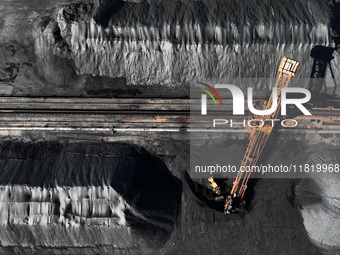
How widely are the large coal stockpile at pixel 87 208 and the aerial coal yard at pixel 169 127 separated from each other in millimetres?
84

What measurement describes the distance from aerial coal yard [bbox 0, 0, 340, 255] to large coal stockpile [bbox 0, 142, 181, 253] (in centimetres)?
8

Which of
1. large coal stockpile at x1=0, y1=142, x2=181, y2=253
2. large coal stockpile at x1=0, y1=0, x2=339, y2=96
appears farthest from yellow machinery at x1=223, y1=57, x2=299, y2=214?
large coal stockpile at x1=0, y1=142, x2=181, y2=253

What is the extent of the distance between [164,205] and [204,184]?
3.67 meters

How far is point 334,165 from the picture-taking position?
22109mm

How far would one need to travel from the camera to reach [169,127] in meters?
23.9

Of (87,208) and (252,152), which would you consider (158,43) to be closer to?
(252,152)

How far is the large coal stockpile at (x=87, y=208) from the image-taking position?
837 inches

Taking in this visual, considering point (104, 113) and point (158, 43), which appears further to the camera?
point (104, 113)

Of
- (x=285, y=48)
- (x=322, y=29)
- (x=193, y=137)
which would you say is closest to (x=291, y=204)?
(x=193, y=137)

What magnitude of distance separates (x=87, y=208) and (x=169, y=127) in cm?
912

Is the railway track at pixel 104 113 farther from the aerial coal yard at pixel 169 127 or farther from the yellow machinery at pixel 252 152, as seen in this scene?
the yellow machinery at pixel 252 152

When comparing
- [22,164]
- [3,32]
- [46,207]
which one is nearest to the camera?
[46,207]

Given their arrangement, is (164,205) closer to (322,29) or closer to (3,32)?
(322,29)

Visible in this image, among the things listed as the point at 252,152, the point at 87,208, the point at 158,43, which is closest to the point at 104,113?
the point at 158,43
